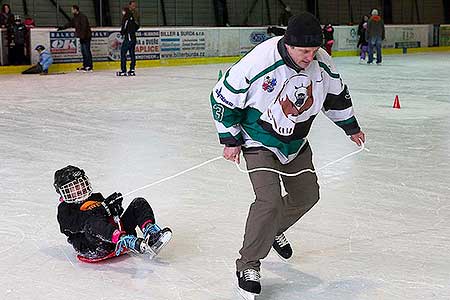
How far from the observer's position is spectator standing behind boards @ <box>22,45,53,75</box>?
51.6 ft

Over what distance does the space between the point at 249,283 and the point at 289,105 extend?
75cm

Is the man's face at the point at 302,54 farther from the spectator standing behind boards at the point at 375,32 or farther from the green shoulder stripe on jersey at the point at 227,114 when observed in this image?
the spectator standing behind boards at the point at 375,32

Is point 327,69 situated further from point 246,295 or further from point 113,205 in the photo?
point 113,205

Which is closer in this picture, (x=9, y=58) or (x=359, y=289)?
(x=359, y=289)

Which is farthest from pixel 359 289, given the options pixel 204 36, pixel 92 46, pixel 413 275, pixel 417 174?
pixel 204 36

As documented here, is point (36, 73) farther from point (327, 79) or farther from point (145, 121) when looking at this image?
point (327, 79)

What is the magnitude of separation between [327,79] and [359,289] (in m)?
0.91

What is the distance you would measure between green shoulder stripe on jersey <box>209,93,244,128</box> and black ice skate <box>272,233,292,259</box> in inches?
28.7

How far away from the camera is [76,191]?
3.42 metres

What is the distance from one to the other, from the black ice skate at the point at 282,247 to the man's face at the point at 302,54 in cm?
94

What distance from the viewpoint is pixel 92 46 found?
1767 cm

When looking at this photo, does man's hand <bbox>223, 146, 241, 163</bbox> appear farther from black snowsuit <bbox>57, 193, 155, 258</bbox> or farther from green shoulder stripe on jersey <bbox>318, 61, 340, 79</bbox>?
black snowsuit <bbox>57, 193, 155, 258</bbox>

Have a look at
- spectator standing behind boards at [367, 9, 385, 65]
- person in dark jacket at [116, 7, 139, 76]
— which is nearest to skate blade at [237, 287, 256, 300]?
person in dark jacket at [116, 7, 139, 76]

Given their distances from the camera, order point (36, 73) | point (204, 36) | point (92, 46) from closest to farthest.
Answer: point (36, 73), point (92, 46), point (204, 36)
